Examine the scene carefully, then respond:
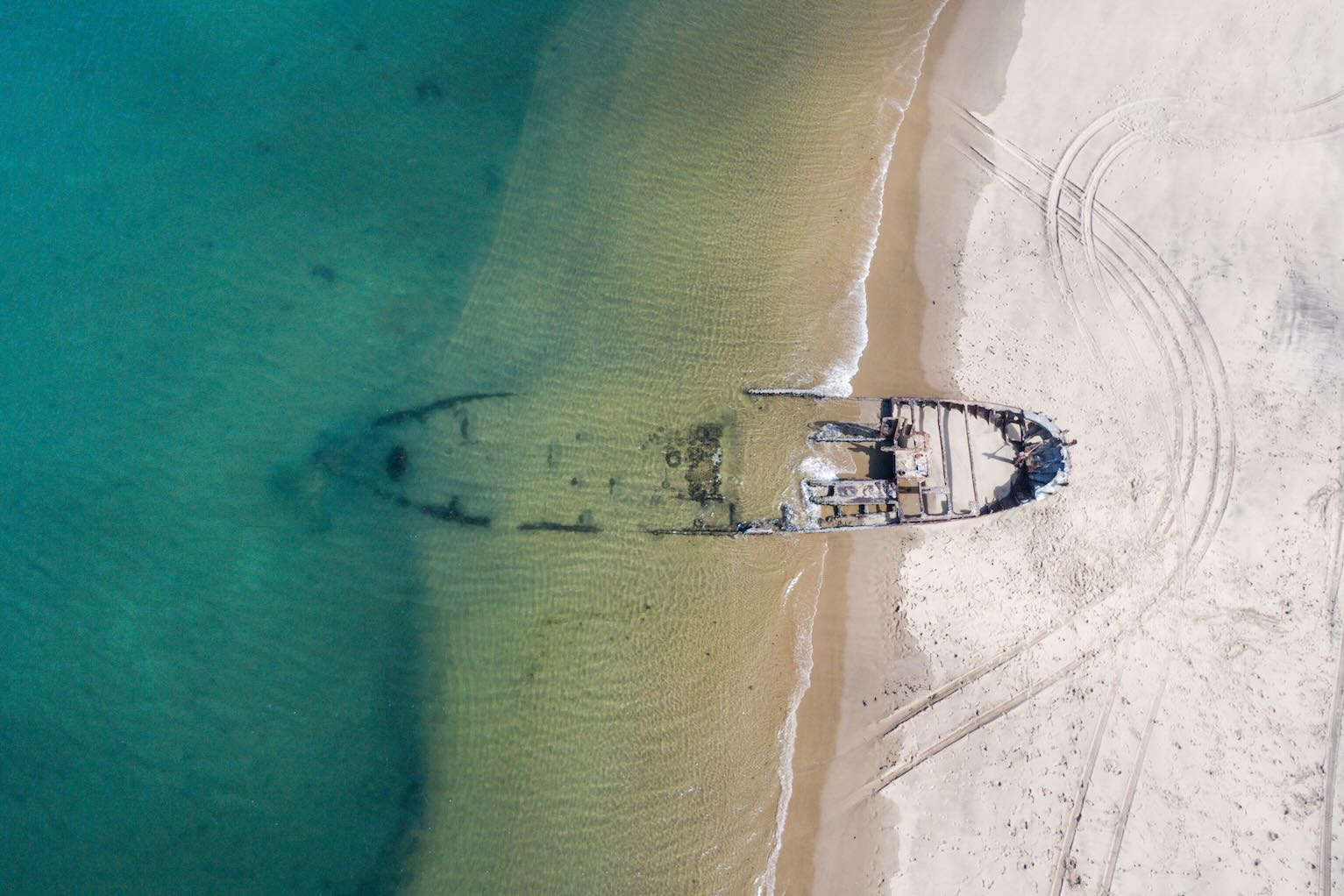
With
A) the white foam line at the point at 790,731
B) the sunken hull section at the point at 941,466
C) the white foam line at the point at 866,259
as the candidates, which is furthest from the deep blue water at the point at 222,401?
the sunken hull section at the point at 941,466

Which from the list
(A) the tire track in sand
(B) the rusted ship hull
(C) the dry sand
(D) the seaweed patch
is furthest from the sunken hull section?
(D) the seaweed patch

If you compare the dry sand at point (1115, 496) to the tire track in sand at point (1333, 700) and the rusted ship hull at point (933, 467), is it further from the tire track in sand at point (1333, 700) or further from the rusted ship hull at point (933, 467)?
the rusted ship hull at point (933, 467)

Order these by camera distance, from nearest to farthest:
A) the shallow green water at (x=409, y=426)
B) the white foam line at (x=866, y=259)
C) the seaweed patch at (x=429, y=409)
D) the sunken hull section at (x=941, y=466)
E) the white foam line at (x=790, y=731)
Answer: the white foam line at (x=790, y=731) → the shallow green water at (x=409, y=426) → the sunken hull section at (x=941, y=466) → the white foam line at (x=866, y=259) → the seaweed patch at (x=429, y=409)

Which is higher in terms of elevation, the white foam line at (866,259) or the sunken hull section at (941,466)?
the white foam line at (866,259)

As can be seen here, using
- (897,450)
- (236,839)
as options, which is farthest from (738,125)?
(236,839)

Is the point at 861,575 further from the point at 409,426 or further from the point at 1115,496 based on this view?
the point at 409,426
